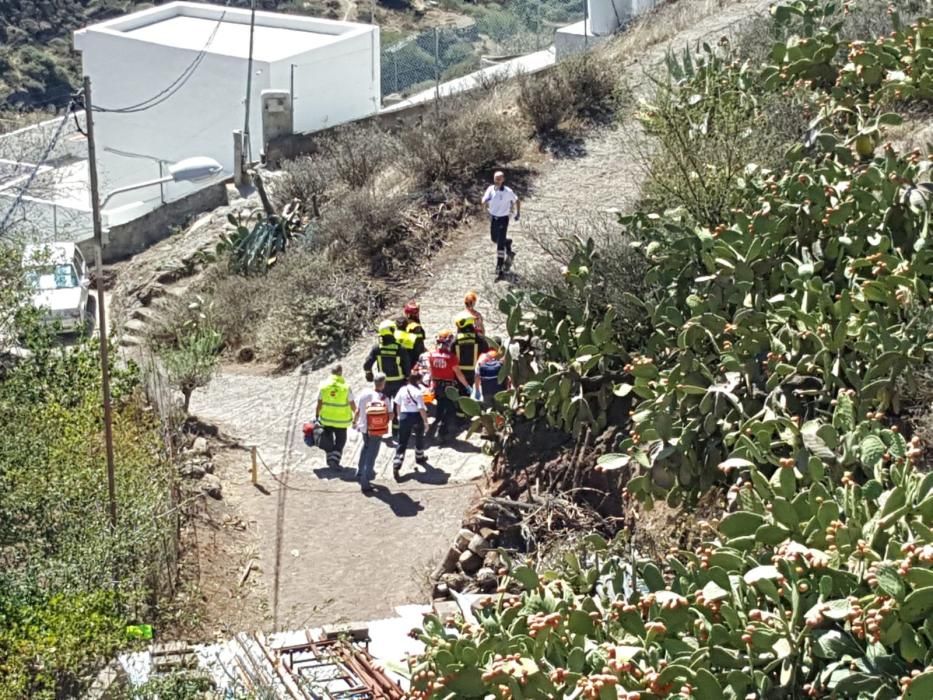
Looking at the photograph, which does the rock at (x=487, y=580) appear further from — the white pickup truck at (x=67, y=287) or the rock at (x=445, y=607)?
the white pickup truck at (x=67, y=287)

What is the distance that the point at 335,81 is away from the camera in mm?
29516

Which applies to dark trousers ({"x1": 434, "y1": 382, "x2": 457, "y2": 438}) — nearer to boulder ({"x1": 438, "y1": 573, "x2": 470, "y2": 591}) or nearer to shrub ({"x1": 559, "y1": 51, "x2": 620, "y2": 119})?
boulder ({"x1": 438, "y1": 573, "x2": 470, "y2": 591})

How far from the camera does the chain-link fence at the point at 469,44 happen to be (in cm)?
3338

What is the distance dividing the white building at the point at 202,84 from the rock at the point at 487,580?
18.3 meters

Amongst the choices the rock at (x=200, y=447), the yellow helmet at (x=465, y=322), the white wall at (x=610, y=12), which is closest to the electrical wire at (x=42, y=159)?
the rock at (x=200, y=447)

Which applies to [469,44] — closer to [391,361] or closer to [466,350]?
[391,361]

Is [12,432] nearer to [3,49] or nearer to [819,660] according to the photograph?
[819,660]

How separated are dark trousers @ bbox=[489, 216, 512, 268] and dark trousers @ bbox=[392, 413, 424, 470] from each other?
445cm

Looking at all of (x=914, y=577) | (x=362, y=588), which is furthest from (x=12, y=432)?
(x=914, y=577)

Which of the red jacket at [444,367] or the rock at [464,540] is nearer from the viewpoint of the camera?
the rock at [464,540]

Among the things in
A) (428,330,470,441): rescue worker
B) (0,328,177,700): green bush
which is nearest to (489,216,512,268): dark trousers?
(428,330,470,441): rescue worker

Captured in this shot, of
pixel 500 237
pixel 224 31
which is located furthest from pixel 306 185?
pixel 224 31

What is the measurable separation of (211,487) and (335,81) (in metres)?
17.5

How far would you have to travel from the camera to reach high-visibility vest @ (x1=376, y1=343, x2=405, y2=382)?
14352 mm
